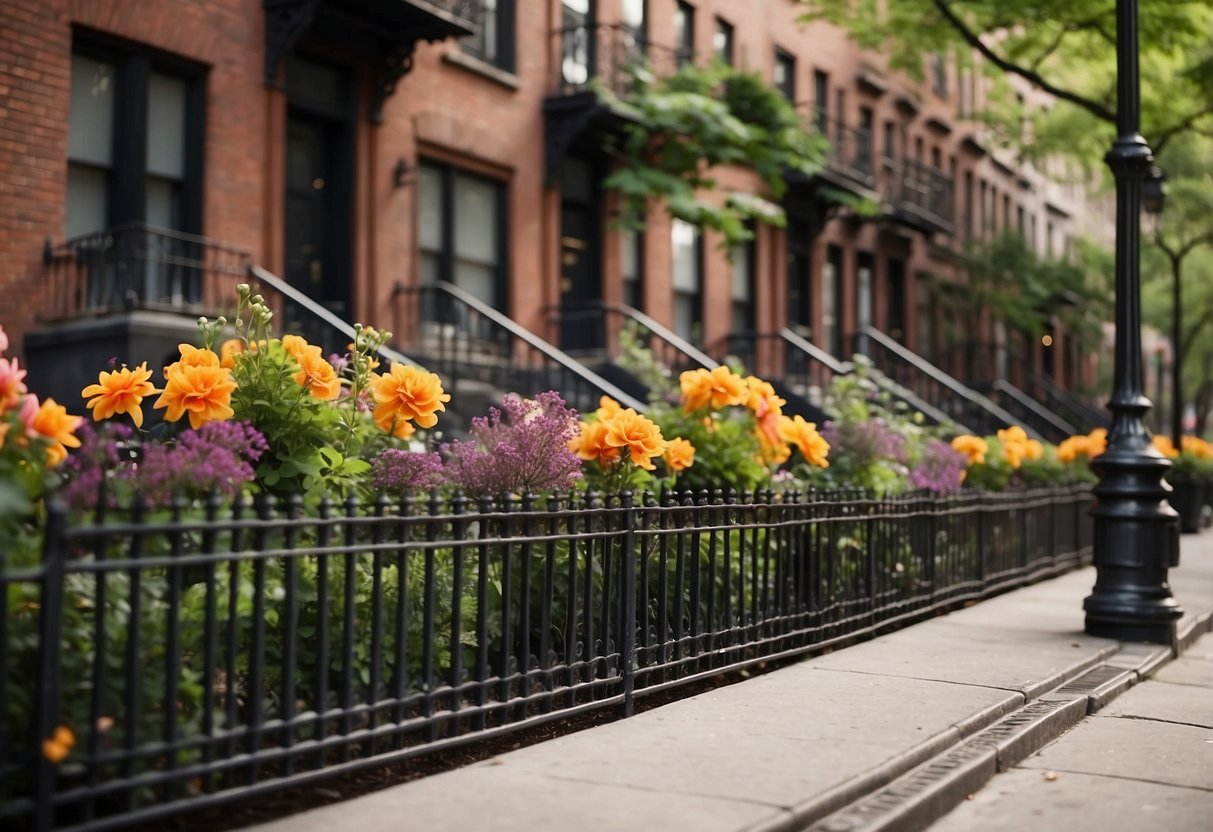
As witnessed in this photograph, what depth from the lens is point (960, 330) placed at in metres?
34.7

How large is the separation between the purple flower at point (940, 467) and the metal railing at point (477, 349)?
10.4 ft

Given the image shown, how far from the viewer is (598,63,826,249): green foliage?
18.0 meters

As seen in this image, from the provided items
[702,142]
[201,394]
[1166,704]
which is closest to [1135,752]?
[1166,704]

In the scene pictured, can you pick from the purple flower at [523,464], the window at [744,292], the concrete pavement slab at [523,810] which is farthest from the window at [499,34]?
the concrete pavement slab at [523,810]

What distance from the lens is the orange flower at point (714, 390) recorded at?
9.26m

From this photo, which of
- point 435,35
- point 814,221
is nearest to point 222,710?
point 435,35

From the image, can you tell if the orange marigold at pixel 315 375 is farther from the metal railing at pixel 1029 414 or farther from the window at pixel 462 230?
the metal railing at pixel 1029 414

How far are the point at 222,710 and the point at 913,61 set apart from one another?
65.0 feet

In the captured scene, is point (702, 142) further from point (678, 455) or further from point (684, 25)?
point (678, 455)

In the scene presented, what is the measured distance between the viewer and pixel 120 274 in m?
12.6

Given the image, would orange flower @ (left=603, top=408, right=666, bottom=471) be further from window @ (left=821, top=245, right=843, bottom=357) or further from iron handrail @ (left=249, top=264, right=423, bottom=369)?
window @ (left=821, top=245, right=843, bottom=357)

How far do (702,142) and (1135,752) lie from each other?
12582 mm

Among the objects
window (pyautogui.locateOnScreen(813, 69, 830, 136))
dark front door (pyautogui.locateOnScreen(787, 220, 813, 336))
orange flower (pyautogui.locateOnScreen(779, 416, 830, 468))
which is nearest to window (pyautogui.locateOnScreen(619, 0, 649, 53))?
dark front door (pyautogui.locateOnScreen(787, 220, 813, 336))

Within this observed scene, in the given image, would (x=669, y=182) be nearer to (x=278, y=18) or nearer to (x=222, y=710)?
(x=278, y=18)
